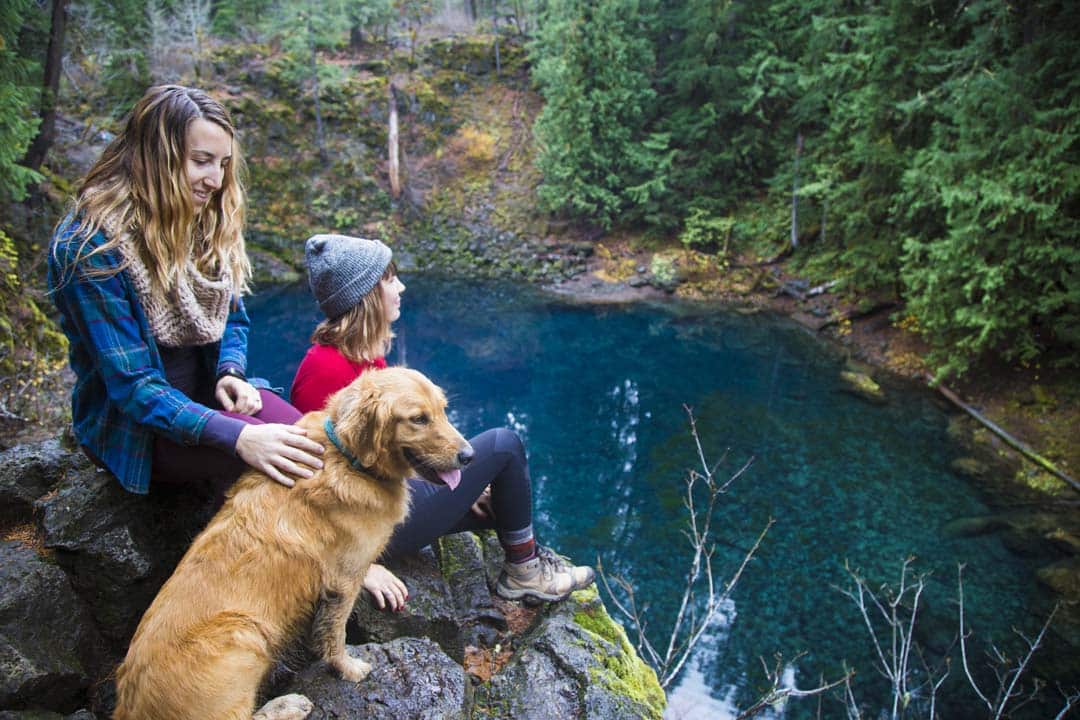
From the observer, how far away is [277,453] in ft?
7.55

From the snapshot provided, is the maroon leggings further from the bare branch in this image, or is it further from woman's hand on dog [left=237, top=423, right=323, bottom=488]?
the bare branch

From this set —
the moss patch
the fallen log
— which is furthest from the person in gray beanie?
the fallen log

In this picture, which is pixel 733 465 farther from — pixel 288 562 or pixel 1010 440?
pixel 288 562

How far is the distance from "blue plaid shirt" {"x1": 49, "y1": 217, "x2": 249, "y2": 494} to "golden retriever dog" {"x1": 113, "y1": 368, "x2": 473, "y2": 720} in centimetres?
34

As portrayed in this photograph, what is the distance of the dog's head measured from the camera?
236cm

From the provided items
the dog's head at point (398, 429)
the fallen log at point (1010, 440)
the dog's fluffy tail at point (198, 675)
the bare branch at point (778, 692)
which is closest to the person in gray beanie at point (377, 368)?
the dog's head at point (398, 429)

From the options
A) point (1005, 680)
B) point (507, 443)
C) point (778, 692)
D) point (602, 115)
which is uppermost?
point (602, 115)

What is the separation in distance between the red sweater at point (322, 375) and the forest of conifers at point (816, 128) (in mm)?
8201

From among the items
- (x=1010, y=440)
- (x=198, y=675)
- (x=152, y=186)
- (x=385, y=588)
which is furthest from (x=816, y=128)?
(x=198, y=675)

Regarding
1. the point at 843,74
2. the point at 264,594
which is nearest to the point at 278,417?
the point at 264,594

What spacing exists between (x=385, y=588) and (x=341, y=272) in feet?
5.19

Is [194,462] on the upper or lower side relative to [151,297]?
lower

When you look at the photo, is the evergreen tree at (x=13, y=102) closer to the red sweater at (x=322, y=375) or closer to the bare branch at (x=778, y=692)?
the red sweater at (x=322, y=375)

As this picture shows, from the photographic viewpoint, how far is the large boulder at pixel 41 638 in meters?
2.31
